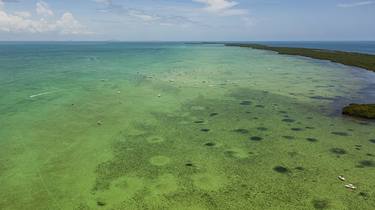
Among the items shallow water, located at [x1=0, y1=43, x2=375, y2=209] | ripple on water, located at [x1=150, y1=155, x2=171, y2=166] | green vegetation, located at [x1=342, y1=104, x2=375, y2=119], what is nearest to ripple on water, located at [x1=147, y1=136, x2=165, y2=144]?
shallow water, located at [x1=0, y1=43, x2=375, y2=209]

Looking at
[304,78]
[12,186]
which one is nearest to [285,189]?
[12,186]

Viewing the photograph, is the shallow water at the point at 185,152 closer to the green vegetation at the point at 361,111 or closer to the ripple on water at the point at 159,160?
the ripple on water at the point at 159,160

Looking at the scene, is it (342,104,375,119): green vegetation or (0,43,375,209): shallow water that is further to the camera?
(342,104,375,119): green vegetation

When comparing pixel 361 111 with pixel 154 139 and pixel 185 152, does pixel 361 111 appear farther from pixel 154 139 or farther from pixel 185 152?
pixel 154 139

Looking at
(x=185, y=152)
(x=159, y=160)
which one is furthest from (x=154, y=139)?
(x=159, y=160)

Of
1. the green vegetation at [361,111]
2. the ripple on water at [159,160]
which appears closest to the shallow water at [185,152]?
the ripple on water at [159,160]

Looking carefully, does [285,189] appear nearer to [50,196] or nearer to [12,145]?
[50,196]

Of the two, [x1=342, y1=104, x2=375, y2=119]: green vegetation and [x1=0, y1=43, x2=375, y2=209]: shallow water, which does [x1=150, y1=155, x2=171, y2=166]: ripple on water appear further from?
[x1=342, y1=104, x2=375, y2=119]: green vegetation

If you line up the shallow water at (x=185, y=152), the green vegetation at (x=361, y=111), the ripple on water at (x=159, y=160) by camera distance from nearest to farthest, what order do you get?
1. the shallow water at (x=185, y=152)
2. the ripple on water at (x=159, y=160)
3. the green vegetation at (x=361, y=111)
